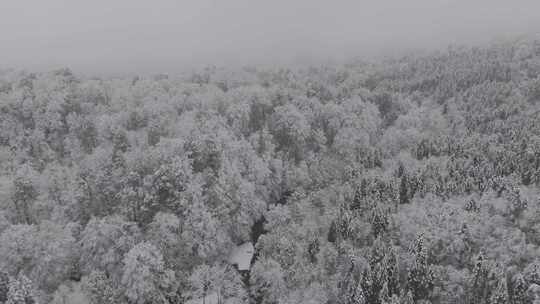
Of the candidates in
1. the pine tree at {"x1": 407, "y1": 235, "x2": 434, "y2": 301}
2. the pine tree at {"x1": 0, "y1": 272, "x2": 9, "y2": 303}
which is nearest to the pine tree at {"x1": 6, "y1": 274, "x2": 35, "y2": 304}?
the pine tree at {"x1": 0, "y1": 272, "x2": 9, "y2": 303}

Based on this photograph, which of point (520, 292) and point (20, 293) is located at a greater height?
point (20, 293)

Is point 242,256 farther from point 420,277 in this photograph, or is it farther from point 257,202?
point 420,277

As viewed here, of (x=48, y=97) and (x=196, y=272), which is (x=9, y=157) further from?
(x=196, y=272)

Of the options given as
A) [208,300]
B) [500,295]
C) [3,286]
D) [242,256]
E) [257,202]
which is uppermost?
[3,286]

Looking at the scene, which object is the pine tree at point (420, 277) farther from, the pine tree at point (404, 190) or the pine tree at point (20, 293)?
the pine tree at point (20, 293)

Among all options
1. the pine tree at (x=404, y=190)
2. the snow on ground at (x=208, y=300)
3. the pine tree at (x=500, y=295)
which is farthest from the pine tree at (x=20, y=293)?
the pine tree at (x=404, y=190)

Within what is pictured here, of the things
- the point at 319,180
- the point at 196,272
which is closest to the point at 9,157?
the point at 196,272

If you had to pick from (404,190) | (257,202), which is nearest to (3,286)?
(257,202)

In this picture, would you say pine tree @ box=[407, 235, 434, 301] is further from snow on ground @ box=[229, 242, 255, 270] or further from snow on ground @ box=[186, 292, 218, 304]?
snow on ground @ box=[186, 292, 218, 304]
